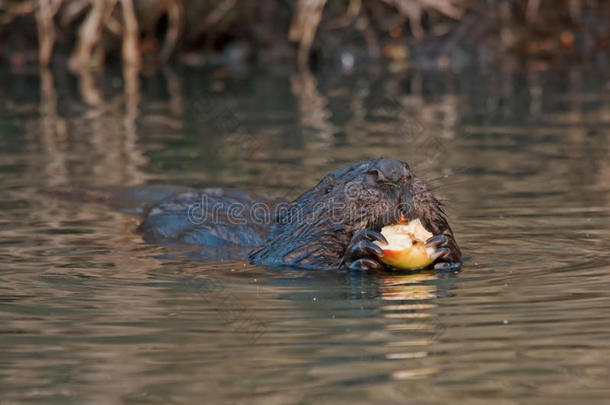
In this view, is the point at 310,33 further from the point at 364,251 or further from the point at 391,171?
the point at 391,171

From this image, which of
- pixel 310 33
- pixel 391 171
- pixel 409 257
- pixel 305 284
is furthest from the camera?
pixel 310 33

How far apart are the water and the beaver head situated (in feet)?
0.37

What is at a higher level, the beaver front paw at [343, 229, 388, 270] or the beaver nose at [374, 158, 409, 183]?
the beaver nose at [374, 158, 409, 183]

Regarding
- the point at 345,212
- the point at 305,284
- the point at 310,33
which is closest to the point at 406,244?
the point at 345,212

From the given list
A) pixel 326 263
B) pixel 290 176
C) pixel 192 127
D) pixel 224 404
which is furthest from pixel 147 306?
pixel 192 127

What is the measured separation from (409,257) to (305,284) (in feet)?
1.58

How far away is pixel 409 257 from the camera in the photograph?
5145 mm

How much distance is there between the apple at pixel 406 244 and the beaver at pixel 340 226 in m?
0.03

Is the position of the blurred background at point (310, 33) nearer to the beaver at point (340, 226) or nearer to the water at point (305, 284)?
the water at point (305, 284)

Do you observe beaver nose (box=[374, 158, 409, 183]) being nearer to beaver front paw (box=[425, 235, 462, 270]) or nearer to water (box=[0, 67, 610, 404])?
beaver front paw (box=[425, 235, 462, 270])

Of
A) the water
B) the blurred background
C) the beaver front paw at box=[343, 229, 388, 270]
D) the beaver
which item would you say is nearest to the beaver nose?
the beaver

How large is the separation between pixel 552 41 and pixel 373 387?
1575cm

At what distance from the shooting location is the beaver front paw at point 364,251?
16.7 feet

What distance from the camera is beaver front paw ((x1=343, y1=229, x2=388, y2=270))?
16.7 ft
